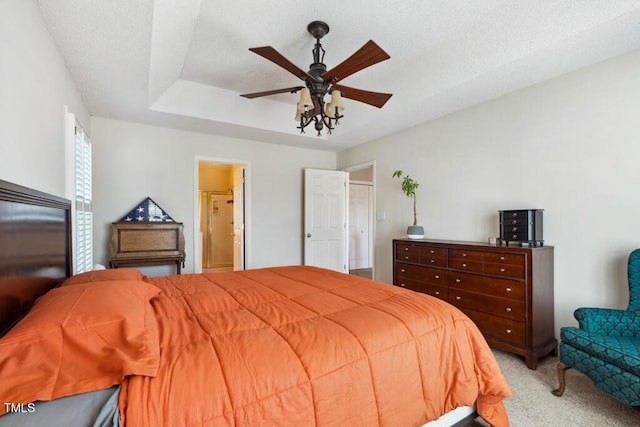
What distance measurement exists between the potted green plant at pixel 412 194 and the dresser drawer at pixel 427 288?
0.57 meters

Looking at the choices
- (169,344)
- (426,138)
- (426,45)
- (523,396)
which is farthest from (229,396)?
(426,138)

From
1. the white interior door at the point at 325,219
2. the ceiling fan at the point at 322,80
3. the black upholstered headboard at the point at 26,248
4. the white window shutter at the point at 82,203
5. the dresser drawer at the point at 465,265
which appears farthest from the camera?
the white interior door at the point at 325,219

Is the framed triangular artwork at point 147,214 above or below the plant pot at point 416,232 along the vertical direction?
above

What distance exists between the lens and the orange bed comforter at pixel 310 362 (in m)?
0.90

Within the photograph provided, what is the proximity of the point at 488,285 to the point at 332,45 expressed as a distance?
8.55 ft

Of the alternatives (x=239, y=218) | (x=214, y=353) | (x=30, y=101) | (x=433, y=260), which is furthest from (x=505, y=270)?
(x=239, y=218)

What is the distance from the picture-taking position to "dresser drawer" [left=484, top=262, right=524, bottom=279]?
243 cm

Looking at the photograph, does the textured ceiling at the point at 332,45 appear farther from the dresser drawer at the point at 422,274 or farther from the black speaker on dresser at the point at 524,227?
the dresser drawer at the point at 422,274

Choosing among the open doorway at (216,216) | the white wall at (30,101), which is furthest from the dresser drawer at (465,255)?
the open doorway at (216,216)

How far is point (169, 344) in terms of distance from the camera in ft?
3.59

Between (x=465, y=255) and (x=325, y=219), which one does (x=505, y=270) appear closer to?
(x=465, y=255)

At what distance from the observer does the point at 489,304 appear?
264 cm

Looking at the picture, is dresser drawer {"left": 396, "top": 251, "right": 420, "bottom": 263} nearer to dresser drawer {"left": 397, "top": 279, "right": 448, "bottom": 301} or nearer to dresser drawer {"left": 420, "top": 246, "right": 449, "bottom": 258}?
dresser drawer {"left": 420, "top": 246, "right": 449, "bottom": 258}

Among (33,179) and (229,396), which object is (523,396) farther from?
(33,179)
